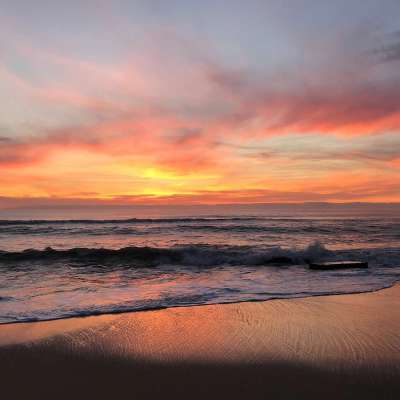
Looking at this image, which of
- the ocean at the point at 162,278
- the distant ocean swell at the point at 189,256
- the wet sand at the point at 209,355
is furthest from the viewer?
the distant ocean swell at the point at 189,256

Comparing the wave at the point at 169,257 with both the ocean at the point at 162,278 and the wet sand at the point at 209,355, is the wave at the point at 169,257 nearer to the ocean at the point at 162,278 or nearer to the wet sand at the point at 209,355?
the ocean at the point at 162,278

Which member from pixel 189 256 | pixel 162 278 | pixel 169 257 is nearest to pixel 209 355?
pixel 162 278

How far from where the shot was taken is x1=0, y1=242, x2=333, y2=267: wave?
1484cm

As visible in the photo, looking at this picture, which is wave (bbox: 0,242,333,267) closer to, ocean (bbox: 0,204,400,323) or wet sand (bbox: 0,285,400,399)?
ocean (bbox: 0,204,400,323)

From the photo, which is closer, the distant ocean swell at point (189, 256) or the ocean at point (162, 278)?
the ocean at point (162, 278)

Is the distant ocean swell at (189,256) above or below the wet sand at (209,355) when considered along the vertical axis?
below

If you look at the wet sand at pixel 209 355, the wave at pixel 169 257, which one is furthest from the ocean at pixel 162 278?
the wet sand at pixel 209 355

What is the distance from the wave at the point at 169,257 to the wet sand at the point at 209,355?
7871mm

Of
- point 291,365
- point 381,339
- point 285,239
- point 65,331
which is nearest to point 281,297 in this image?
point 381,339

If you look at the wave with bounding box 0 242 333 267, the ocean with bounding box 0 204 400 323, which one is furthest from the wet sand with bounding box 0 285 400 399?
the wave with bounding box 0 242 333 267

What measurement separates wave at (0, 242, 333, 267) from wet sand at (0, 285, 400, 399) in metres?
7.87

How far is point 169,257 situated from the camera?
16578 millimetres

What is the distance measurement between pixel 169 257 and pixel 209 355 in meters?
11.9

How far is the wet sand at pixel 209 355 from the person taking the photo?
3.87m
